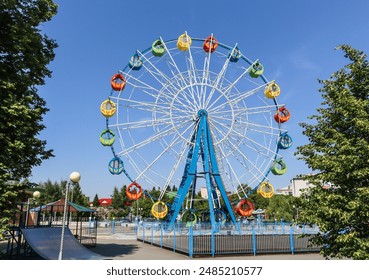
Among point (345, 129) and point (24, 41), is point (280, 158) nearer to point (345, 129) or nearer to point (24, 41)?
point (345, 129)

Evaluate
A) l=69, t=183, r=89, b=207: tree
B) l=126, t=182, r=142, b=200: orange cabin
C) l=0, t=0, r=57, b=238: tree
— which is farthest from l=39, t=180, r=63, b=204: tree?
l=0, t=0, r=57, b=238: tree

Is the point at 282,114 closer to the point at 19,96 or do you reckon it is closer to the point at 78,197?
the point at 19,96

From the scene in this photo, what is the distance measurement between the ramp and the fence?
4.81 meters

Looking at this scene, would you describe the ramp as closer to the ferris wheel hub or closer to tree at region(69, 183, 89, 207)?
the ferris wheel hub

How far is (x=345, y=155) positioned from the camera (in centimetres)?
766

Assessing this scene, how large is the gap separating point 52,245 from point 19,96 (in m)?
8.05

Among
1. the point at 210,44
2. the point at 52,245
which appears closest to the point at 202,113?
the point at 210,44

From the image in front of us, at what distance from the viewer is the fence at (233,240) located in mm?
16453

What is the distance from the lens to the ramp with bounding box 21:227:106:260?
13908 millimetres

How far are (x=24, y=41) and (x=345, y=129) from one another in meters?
10.7

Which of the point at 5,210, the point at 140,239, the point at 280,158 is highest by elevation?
the point at 280,158

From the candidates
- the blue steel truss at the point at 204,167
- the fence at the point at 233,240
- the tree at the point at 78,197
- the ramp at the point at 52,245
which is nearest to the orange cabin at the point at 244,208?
the blue steel truss at the point at 204,167

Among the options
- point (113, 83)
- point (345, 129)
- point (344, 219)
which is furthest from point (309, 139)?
point (113, 83)

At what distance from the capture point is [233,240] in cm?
1720
